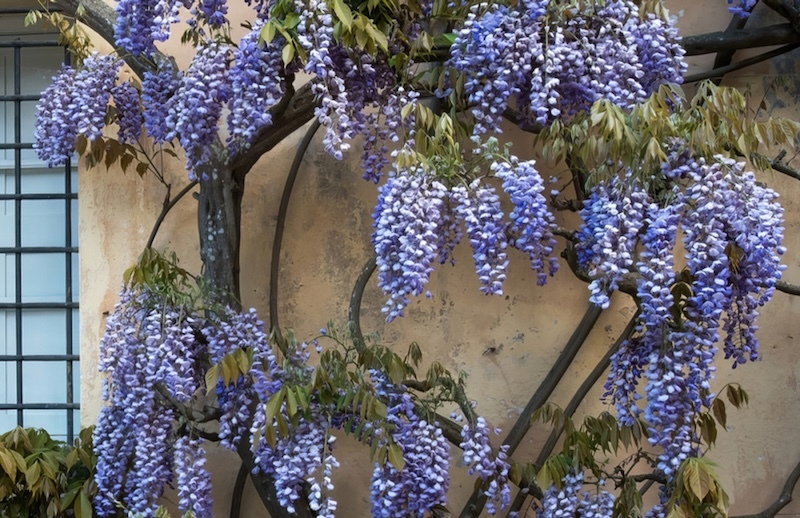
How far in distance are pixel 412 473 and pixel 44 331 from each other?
1579 mm

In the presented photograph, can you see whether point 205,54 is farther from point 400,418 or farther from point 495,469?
point 495,469

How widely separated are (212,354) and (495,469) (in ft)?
2.91

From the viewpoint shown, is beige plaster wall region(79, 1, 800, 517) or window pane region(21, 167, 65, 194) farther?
window pane region(21, 167, 65, 194)

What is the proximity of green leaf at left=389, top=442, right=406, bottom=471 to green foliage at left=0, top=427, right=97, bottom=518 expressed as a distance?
980mm

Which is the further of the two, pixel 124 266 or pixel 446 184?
pixel 124 266

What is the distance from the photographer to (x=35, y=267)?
3453mm

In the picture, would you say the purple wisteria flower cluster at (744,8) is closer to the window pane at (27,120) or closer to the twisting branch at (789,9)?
the twisting branch at (789,9)

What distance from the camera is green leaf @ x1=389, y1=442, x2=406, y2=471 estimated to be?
2.56m

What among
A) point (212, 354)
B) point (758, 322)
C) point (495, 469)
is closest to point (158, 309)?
point (212, 354)

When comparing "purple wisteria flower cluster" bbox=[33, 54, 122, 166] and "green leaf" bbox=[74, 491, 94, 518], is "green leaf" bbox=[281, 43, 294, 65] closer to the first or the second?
"purple wisteria flower cluster" bbox=[33, 54, 122, 166]

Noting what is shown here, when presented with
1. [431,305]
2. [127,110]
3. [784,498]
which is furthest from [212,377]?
[784,498]

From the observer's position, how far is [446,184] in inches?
96.1

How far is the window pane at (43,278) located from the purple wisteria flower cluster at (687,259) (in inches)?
76.7

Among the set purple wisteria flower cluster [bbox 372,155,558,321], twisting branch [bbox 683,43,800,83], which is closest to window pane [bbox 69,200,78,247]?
purple wisteria flower cluster [bbox 372,155,558,321]
